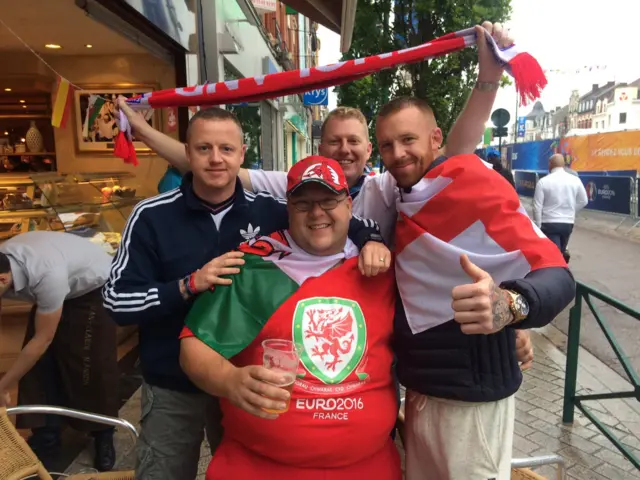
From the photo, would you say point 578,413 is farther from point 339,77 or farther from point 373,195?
point 339,77

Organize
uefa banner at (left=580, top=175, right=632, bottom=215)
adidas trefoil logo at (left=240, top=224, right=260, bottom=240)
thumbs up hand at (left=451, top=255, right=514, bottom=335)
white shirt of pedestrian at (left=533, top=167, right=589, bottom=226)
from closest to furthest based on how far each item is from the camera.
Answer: thumbs up hand at (left=451, top=255, right=514, bottom=335)
adidas trefoil logo at (left=240, top=224, right=260, bottom=240)
white shirt of pedestrian at (left=533, top=167, right=589, bottom=226)
uefa banner at (left=580, top=175, right=632, bottom=215)

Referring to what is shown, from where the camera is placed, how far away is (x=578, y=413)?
166 inches

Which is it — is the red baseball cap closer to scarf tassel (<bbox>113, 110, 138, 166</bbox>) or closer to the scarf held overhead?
the scarf held overhead

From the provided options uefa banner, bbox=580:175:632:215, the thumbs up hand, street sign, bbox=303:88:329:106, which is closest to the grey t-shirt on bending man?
the thumbs up hand

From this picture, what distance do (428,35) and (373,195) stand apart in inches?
396

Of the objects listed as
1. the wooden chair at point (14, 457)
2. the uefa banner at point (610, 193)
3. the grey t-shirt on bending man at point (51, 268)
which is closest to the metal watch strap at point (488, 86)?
the wooden chair at point (14, 457)

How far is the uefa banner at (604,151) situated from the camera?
16734mm

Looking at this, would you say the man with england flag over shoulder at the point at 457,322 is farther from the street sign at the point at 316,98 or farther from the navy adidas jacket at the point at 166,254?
the street sign at the point at 316,98

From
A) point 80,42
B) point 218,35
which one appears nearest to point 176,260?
point 80,42

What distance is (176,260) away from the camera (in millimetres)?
2115

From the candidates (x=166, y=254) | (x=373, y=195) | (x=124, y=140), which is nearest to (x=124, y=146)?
(x=124, y=140)

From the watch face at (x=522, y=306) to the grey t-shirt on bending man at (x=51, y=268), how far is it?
258 centimetres

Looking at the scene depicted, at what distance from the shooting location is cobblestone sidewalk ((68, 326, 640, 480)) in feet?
11.4

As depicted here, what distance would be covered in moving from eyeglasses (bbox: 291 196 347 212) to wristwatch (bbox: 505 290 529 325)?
0.72m
